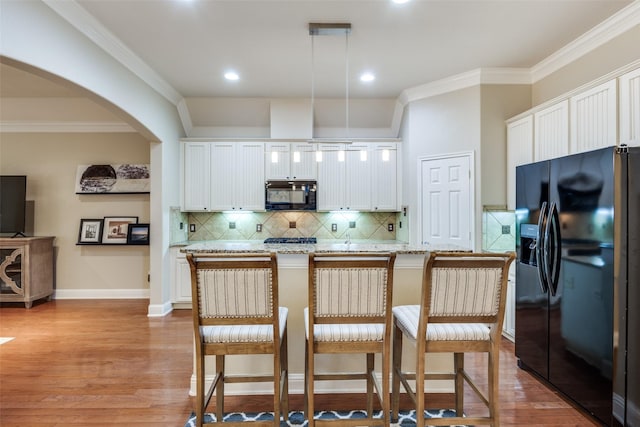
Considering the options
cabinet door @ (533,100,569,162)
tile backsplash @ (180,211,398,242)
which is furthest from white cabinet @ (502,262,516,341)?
tile backsplash @ (180,211,398,242)

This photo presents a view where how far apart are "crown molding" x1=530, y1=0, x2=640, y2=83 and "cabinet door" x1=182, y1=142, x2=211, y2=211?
430 centimetres

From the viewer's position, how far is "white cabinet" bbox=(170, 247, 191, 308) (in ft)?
14.3

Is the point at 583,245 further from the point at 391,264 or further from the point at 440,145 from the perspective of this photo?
the point at 440,145

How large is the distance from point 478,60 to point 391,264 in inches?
113

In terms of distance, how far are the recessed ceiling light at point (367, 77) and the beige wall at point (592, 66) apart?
1823mm

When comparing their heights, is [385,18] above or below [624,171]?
above

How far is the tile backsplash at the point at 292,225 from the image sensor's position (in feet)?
16.4

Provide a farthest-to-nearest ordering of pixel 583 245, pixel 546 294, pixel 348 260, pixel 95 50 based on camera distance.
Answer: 1. pixel 95 50
2. pixel 546 294
3. pixel 583 245
4. pixel 348 260

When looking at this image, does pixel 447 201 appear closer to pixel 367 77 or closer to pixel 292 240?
pixel 367 77

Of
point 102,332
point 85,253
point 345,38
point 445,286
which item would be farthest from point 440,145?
point 85,253

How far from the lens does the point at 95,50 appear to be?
9.33 ft

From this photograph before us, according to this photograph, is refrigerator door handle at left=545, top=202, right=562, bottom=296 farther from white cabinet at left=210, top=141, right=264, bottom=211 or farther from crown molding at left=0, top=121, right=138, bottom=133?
crown molding at left=0, top=121, right=138, bottom=133

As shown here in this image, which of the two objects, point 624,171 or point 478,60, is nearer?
point 624,171

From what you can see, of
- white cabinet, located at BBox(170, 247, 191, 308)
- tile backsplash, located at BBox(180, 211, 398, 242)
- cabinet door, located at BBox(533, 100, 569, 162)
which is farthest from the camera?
tile backsplash, located at BBox(180, 211, 398, 242)
